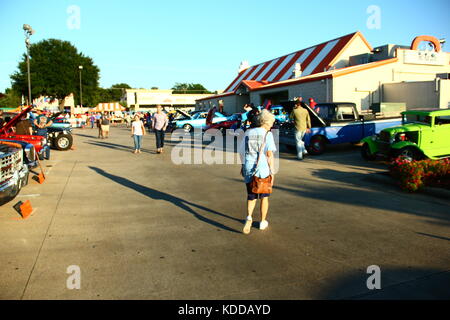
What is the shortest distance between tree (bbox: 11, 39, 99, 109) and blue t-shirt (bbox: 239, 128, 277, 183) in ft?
173

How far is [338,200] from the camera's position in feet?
22.8

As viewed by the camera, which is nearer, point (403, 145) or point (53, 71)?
point (403, 145)

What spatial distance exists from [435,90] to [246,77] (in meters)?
24.0

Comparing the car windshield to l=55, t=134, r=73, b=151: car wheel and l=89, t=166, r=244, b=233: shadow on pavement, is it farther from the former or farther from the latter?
l=55, t=134, r=73, b=151: car wheel

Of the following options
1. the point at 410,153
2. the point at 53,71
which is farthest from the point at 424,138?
the point at 53,71

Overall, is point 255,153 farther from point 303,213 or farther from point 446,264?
point 446,264

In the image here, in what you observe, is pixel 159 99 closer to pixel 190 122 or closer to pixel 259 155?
pixel 190 122

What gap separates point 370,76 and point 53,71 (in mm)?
46535

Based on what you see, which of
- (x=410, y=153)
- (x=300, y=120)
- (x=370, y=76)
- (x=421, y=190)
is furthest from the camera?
(x=370, y=76)

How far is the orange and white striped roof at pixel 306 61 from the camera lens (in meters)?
28.0

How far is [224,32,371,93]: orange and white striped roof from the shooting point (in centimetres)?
2798

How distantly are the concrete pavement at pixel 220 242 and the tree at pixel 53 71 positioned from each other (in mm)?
48681

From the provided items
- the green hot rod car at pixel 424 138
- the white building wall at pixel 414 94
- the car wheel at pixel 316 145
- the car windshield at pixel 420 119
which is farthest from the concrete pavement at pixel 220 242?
the white building wall at pixel 414 94

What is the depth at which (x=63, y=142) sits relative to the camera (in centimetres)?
1631
